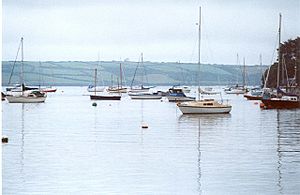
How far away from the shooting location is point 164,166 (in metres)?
12.2

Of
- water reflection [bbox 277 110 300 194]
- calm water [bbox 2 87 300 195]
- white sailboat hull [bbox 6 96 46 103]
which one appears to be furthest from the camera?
white sailboat hull [bbox 6 96 46 103]

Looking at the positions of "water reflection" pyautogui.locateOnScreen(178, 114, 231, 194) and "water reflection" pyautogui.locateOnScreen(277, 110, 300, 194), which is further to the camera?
"water reflection" pyautogui.locateOnScreen(178, 114, 231, 194)

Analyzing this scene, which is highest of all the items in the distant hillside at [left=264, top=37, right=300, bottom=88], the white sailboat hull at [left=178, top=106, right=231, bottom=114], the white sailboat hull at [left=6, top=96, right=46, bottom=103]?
the distant hillside at [left=264, top=37, right=300, bottom=88]

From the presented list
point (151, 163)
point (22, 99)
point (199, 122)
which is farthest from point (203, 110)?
point (22, 99)

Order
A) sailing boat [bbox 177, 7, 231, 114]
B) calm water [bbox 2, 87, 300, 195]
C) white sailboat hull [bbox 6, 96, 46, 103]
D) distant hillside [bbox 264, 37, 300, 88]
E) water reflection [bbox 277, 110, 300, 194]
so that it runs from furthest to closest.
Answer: distant hillside [bbox 264, 37, 300, 88]
white sailboat hull [bbox 6, 96, 46, 103]
sailing boat [bbox 177, 7, 231, 114]
water reflection [bbox 277, 110, 300, 194]
calm water [bbox 2, 87, 300, 195]

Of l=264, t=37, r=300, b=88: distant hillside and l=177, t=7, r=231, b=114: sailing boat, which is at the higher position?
l=264, t=37, r=300, b=88: distant hillside

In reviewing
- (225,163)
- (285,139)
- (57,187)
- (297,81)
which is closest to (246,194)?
(57,187)

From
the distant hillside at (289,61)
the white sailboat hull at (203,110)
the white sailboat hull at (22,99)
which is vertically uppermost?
the distant hillside at (289,61)

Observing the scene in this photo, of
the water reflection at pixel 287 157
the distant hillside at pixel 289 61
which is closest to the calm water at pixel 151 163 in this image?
the water reflection at pixel 287 157

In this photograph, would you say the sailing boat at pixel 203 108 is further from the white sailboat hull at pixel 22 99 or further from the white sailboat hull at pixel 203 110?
the white sailboat hull at pixel 22 99

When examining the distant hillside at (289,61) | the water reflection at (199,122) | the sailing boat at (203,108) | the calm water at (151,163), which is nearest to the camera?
the calm water at (151,163)

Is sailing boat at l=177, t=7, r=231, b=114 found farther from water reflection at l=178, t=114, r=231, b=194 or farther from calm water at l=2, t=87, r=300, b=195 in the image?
calm water at l=2, t=87, r=300, b=195

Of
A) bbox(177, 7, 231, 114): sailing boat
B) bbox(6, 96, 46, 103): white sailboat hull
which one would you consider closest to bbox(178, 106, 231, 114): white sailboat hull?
bbox(177, 7, 231, 114): sailing boat

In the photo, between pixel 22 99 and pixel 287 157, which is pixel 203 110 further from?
pixel 22 99
